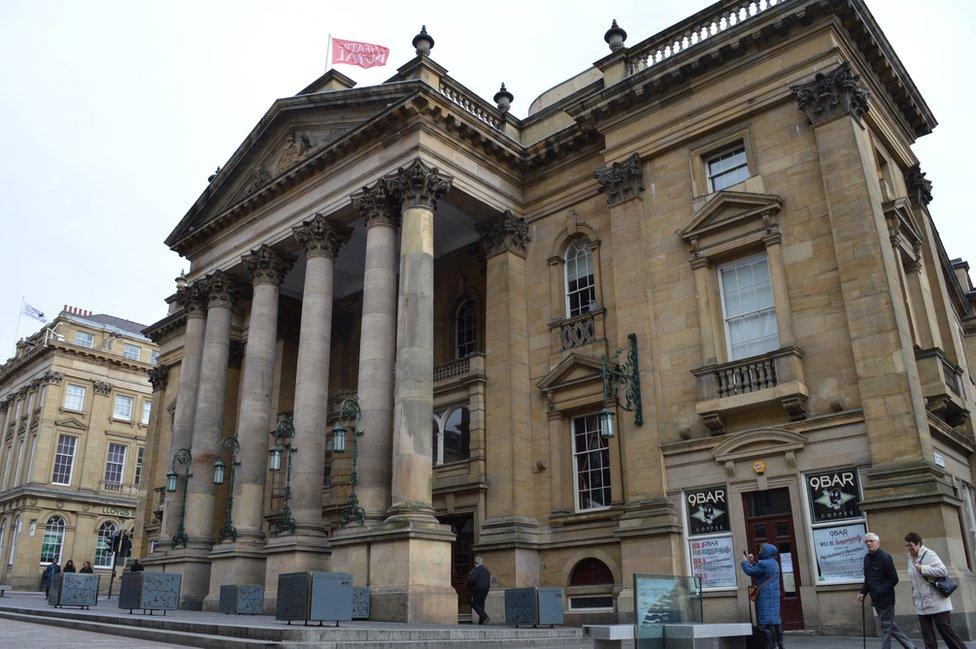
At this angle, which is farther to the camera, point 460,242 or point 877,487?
point 460,242

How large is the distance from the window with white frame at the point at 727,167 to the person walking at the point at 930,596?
11313 millimetres

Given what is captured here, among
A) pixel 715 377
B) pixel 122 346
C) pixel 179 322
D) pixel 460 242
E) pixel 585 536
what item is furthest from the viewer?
pixel 122 346

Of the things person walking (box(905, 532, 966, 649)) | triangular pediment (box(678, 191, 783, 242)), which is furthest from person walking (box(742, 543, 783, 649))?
triangular pediment (box(678, 191, 783, 242))

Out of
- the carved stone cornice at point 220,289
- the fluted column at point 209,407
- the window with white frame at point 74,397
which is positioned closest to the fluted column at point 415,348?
the fluted column at point 209,407

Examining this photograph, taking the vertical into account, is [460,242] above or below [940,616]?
above

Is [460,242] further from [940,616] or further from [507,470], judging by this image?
[940,616]

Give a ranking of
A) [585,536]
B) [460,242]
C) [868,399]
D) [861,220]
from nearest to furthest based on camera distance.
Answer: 1. [868,399]
2. [861,220]
3. [585,536]
4. [460,242]

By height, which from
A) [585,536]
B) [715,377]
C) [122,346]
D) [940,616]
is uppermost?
[122,346]

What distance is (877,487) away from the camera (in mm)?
14766

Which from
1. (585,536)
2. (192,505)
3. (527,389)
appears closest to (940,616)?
(585,536)

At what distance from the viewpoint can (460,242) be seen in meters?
25.9

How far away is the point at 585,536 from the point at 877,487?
721 cm

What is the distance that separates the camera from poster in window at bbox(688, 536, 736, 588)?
16641 mm

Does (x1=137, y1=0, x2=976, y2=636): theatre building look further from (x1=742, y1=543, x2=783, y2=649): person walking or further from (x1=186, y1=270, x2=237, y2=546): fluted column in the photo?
(x1=742, y1=543, x2=783, y2=649): person walking
